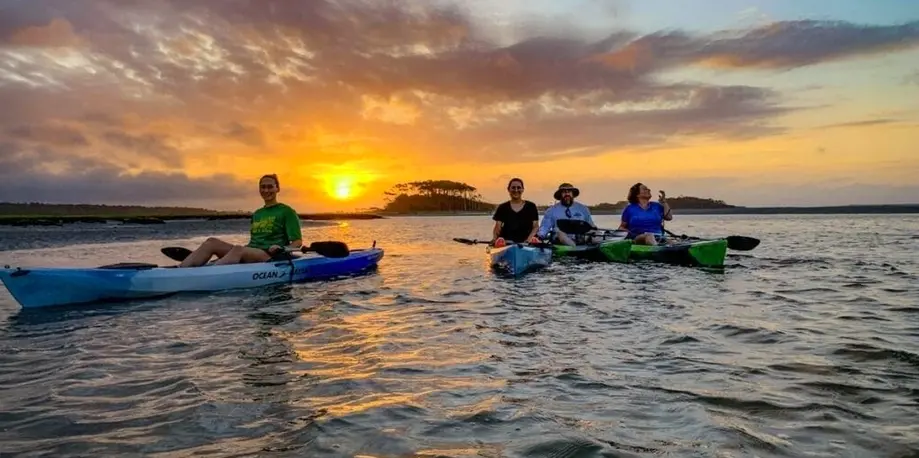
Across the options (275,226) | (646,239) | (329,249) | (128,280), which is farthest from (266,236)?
(646,239)

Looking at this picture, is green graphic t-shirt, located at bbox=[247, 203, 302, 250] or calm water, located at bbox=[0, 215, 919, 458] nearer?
calm water, located at bbox=[0, 215, 919, 458]

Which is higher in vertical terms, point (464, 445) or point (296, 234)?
point (296, 234)

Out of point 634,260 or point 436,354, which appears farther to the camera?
point 634,260

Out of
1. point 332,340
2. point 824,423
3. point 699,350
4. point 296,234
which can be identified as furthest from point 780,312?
point 296,234

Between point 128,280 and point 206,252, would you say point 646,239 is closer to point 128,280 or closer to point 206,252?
point 206,252

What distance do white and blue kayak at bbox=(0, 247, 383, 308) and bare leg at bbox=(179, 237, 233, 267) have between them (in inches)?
15.2

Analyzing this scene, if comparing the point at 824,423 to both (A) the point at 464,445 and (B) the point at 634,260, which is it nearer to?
(A) the point at 464,445

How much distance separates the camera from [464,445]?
3.58m

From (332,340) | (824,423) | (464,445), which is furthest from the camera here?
(332,340)

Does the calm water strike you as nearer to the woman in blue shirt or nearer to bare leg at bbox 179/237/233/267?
bare leg at bbox 179/237/233/267

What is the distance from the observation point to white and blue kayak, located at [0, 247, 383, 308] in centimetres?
949

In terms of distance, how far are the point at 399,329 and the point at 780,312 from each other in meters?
5.35

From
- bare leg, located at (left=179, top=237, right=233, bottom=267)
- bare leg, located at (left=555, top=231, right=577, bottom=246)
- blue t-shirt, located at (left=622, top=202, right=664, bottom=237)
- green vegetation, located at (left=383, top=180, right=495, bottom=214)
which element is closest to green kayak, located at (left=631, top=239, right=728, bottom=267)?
blue t-shirt, located at (left=622, top=202, right=664, bottom=237)

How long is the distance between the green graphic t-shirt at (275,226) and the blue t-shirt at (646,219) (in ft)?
31.9
